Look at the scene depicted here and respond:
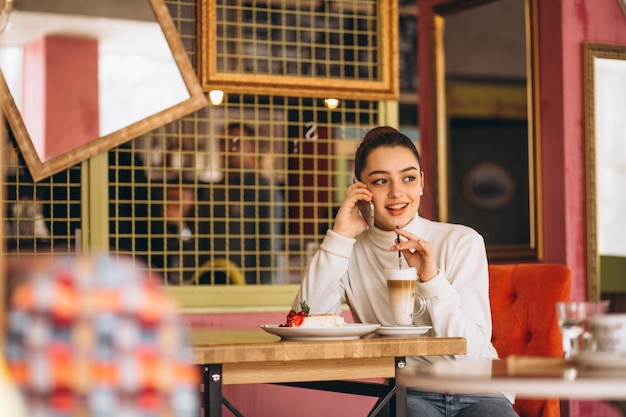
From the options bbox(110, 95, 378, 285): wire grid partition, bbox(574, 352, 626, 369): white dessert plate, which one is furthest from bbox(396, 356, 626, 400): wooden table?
bbox(110, 95, 378, 285): wire grid partition

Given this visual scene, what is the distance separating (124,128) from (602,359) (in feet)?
7.61

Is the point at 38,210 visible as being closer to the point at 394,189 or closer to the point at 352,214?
the point at 352,214

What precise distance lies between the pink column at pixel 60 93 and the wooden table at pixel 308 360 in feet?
5.02

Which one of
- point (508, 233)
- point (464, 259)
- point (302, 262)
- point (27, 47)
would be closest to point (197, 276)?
point (302, 262)

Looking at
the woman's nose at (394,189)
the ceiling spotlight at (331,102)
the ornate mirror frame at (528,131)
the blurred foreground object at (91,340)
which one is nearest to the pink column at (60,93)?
the ceiling spotlight at (331,102)

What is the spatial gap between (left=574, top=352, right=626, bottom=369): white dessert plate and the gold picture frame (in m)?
2.27

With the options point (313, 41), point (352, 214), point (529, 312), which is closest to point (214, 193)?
point (313, 41)

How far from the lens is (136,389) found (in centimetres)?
89

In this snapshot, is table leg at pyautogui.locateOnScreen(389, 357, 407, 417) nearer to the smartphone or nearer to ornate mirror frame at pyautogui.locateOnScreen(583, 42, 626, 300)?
the smartphone

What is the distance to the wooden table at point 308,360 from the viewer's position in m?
1.96

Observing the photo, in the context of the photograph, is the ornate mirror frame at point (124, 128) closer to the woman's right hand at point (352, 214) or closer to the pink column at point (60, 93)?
the pink column at point (60, 93)

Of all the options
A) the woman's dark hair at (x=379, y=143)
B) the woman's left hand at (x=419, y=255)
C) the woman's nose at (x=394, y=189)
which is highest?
the woman's dark hair at (x=379, y=143)

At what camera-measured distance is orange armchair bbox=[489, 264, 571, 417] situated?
9.33 ft

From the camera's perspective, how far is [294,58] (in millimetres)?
3877
